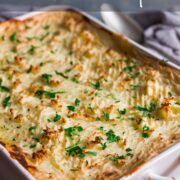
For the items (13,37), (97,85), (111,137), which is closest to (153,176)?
(111,137)

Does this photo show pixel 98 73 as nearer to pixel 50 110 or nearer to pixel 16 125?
pixel 50 110

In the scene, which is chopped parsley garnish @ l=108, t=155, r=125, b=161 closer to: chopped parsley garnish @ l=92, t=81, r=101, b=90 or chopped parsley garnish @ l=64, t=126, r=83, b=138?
chopped parsley garnish @ l=64, t=126, r=83, b=138

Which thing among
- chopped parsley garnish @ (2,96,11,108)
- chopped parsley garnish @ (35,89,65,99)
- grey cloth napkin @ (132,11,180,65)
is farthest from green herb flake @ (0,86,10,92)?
grey cloth napkin @ (132,11,180,65)

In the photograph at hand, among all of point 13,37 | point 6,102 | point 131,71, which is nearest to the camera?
point 6,102

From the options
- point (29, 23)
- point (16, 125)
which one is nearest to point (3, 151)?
point (16, 125)

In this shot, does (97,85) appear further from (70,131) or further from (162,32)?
(162,32)
